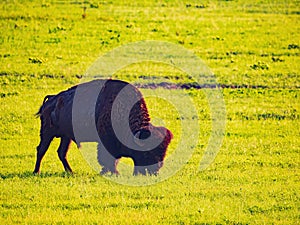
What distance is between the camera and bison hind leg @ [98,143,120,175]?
12508mm

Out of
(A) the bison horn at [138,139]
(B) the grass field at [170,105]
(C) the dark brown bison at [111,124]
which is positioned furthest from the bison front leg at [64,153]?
(A) the bison horn at [138,139]

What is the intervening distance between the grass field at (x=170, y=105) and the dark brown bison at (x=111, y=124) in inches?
13.7

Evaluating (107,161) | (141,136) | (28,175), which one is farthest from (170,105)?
(28,175)

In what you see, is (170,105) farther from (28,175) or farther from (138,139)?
(28,175)

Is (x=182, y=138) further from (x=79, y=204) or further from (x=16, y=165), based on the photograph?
(x=79, y=204)

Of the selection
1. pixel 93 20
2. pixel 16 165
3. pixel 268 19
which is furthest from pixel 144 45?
pixel 16 165

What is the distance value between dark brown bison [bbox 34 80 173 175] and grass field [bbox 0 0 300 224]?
35 centimetres

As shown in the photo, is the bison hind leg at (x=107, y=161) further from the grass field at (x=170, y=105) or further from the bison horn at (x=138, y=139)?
the bison horn at (x=138, y=139)

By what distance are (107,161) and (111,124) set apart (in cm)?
63

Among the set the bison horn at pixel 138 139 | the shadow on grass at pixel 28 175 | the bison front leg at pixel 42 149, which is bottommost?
the shadow on grass at pixel 28 175

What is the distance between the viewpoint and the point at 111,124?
12.4 metres

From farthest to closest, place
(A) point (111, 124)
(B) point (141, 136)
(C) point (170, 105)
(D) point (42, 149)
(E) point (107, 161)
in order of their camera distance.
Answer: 1. (C) point (170, 105)
2. (D) point (42, 149)
3. (E) point (107, 161)
4. (A) point (111, 124)
5. (B) point (141, 136)

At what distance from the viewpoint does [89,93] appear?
12.8 m

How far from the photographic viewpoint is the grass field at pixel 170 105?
10.6 m
